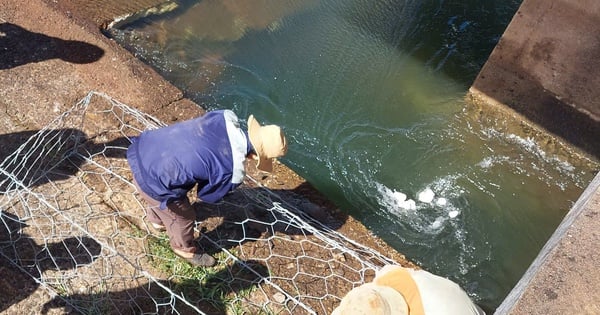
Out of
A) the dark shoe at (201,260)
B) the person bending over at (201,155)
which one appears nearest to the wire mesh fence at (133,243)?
the dark shoe at (201,260)

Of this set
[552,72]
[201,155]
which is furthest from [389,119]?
[201,155]

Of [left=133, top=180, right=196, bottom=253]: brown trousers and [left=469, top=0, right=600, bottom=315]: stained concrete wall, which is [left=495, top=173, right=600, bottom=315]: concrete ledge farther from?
[left=469, top=0, right=600, bottom=315]: stained concrete wall

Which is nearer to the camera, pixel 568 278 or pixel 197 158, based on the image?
pixel 568 278

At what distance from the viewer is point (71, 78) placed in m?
4.42

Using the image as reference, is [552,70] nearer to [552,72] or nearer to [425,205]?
[552,72]

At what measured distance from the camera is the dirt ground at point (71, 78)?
400 cm

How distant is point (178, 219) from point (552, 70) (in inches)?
156

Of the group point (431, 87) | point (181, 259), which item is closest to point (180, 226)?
point (181, 259)

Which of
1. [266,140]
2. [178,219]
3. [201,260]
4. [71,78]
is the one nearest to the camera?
[266,140]

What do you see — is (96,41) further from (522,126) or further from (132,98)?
(522,126)

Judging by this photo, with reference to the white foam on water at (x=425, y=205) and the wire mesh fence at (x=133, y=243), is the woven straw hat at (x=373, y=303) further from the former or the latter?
the white foam on water at (x=425, y=205)

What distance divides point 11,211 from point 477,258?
3.29 meters

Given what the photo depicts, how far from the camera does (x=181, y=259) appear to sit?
11.0 feet

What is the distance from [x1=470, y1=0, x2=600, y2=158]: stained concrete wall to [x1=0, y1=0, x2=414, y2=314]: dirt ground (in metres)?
2.63
